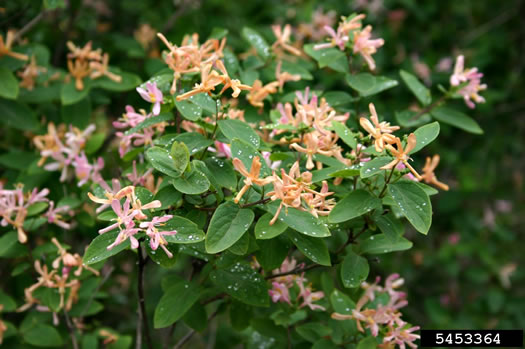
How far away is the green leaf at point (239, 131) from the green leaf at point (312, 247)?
0.27m

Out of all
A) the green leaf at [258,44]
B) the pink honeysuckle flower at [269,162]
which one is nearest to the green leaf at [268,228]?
the pink honeysuckle flower at [269,162]

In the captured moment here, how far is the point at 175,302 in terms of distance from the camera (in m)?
1.62

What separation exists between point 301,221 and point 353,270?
0.34m

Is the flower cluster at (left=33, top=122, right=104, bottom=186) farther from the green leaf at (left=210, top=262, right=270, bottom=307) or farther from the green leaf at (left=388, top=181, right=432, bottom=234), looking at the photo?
the green leaf at (left=388, top=181, right=432, bottom=234)

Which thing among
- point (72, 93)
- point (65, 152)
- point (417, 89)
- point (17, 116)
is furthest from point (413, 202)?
point (17, 116)

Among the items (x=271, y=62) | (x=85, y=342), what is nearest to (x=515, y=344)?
(x=271, y=62)

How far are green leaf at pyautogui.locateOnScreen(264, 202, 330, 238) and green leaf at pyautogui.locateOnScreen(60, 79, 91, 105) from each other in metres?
1.14

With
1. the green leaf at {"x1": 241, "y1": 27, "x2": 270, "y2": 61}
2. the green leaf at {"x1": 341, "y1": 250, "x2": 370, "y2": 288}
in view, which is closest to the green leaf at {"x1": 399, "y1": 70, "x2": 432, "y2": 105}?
the green leaf at {"x1": 241, "y1": 27, "x2": 270, "y2": 61}

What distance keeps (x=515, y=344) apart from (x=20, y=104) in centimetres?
233

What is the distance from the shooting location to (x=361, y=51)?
1.90m

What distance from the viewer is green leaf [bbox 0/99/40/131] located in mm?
2168

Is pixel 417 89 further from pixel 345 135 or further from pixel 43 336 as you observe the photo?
pixel 43 336

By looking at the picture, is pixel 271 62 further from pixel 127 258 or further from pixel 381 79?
pixel 127 258

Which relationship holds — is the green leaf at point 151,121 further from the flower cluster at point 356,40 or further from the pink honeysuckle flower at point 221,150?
the flower cluster at point 356,40
